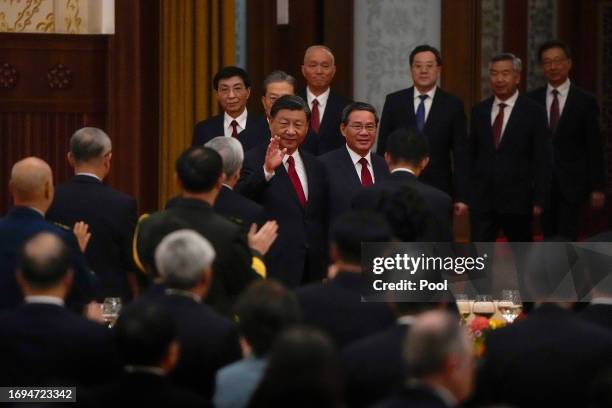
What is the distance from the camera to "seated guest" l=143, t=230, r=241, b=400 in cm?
A: 425

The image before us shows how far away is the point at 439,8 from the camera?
32.0ft

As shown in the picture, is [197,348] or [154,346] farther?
[197,348]

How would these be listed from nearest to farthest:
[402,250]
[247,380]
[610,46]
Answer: [247,380]
[402,250]
[610,46]

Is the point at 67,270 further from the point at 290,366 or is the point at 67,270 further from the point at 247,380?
the point at 290,366

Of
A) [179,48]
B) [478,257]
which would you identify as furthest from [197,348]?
[179,48]

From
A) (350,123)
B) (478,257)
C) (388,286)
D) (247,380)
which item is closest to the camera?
(247,380)

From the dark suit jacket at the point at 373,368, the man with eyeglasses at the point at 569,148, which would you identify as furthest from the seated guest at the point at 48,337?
the man with eyeglasses at the point at 569,148

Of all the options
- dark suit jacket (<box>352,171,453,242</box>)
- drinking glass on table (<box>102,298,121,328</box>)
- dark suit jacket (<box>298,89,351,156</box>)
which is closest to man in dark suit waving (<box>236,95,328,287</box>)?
dark suit jacket (<box>352,171,453,242</box>)

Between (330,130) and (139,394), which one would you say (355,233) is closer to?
(139,394)

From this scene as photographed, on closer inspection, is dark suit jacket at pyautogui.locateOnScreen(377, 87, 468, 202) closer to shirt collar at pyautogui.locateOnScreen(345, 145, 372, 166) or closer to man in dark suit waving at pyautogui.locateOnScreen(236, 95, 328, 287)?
shirt collar at pyautogui.locateOnScreen(345, 145, 372, 166)

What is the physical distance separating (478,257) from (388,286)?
3.77 m

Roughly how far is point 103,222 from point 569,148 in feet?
13.3

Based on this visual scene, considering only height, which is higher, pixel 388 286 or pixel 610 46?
pixel 610 46

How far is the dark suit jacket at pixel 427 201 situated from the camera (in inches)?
219
